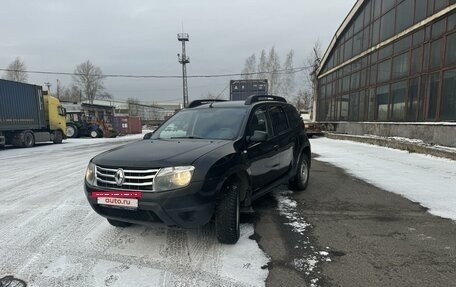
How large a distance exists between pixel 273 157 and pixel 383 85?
54.9 feet

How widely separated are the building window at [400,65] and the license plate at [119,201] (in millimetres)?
16881

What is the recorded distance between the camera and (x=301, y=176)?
Result: 7.09m

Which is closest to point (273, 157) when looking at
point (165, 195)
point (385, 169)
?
point (165, 195)

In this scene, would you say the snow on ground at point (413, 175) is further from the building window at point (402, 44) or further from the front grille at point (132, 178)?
the building window at point (402, 44)

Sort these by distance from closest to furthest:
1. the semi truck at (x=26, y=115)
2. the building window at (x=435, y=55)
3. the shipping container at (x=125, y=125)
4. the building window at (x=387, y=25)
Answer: the building window at (x=435, y=55), the semi truck at (x=26, y=115), the building window at (x=387, y=25), the shipping container at (x=125, y=125)

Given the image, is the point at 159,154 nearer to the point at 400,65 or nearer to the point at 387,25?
the point at 400,65

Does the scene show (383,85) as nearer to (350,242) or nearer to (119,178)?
(350,242)

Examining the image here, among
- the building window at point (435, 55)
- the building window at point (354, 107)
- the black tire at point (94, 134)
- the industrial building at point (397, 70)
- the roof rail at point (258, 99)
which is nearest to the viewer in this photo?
the roof rail at point (258, 99)

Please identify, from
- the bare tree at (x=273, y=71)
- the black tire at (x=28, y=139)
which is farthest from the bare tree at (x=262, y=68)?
the black tire at (x=28, y=139)

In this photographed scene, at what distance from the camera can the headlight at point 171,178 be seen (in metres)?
3.66

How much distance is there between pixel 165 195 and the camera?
3.62 meters

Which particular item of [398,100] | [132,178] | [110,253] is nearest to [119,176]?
[132,178]

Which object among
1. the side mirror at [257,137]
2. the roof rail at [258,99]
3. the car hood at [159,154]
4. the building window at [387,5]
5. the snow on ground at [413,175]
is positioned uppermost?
the building window at [387,5]

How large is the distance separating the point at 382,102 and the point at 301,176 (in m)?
14.9
